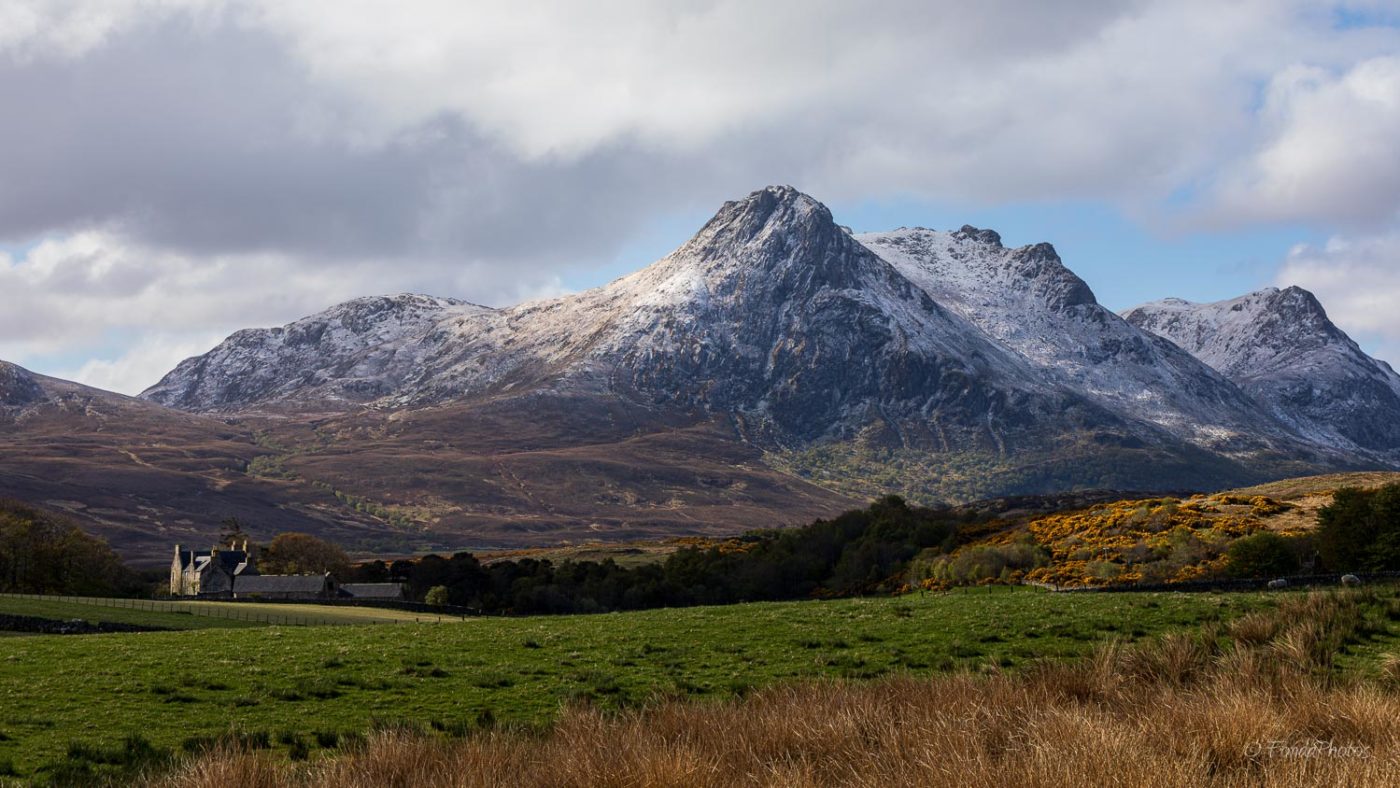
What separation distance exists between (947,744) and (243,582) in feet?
366

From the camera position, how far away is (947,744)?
40.1 feet

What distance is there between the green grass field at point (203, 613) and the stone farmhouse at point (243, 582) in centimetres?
2212

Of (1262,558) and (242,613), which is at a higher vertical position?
(1262,558)

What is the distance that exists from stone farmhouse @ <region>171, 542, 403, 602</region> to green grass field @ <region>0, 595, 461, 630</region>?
2212 centimetres

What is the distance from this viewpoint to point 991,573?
63.3m

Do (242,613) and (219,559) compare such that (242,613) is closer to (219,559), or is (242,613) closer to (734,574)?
(734,574)

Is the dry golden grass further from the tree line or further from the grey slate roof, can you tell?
the grey slate roof

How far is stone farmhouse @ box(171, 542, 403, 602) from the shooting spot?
105 metres

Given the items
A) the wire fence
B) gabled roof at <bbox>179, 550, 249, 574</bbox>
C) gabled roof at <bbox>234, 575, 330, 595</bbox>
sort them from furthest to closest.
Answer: gabled roof at <bbox>179, 550, 249, 574</bbox> → gabled roof at <bbox>234, 575, 330, 595</bbox> → the wire fence

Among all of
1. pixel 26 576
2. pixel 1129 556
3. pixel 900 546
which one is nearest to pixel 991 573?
pixel 1129 556

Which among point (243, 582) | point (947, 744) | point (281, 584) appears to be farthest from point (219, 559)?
point (947, 744)

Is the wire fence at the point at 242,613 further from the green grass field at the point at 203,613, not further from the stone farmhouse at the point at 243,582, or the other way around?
the stone farmhouse at the point at 243,582

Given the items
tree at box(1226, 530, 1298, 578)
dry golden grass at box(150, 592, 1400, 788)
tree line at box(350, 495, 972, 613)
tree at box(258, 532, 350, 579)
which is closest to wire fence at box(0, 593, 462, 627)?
tree line at box(350, 495, 972, 613)

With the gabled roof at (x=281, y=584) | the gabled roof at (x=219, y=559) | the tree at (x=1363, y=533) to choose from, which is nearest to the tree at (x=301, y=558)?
the gabled roof at (x=219, y=559)
